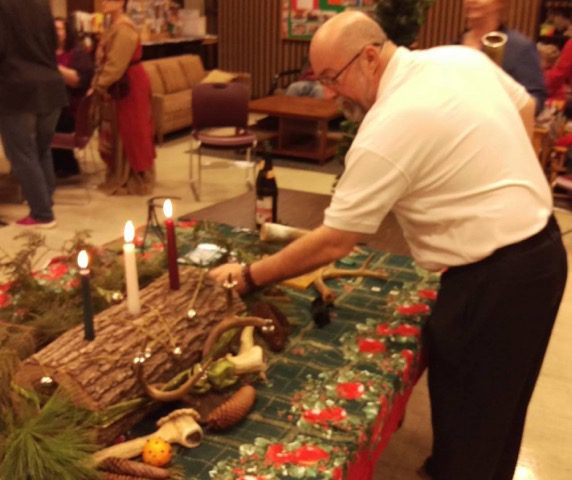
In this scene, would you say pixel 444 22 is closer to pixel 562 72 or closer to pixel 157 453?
pixel 562 72

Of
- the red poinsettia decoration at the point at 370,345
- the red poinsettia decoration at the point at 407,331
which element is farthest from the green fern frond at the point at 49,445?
the red poinsettia decoration at the point at 407,331

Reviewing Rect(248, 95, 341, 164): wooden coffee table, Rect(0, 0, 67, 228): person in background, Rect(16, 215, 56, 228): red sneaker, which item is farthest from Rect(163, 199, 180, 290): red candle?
Rect(248, 95, 341, 164): wooden coffee table

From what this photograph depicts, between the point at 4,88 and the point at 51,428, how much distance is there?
3.43 metres

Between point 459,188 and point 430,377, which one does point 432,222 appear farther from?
point 430,377

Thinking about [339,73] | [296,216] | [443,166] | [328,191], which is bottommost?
[328,191]

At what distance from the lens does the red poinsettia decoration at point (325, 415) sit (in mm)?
1364

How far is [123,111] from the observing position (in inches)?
206

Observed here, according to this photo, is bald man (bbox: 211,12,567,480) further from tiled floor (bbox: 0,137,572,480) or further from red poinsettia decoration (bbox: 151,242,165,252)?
tiled floor (bbox: 0,137,572,480)

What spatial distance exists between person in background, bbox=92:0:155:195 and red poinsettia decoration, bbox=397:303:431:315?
3743mm

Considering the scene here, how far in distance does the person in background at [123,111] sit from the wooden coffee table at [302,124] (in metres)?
1.28

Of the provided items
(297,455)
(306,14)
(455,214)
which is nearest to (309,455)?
(297,455)

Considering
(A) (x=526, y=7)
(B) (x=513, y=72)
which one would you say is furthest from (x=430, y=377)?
(A) (x=526, y=7)

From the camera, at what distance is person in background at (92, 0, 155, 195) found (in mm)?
5008

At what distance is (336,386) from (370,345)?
0.66 feet
